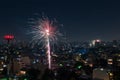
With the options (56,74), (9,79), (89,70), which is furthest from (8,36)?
(89,70)

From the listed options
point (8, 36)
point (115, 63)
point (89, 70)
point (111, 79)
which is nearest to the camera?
point (8, 36)

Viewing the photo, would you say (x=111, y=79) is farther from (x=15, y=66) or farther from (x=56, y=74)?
(x=15, y=66)

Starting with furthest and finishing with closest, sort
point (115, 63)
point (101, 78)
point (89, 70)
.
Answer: point (115, 63) → point (89, 70) → point (101, 78)

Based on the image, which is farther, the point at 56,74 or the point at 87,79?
the point at 56,74

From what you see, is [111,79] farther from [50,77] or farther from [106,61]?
[106,61]

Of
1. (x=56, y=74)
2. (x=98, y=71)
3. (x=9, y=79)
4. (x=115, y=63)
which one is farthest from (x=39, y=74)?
(x=115, y=63)

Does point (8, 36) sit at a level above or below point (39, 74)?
above

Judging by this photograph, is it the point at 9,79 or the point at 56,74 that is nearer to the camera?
the point at 9,79

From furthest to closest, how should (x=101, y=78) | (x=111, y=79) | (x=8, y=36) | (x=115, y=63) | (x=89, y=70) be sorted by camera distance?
(x=115, y=63)
(x=89, y=70)
(x=111, y=79)
(x=101, y=78)
(x=8, y=36)

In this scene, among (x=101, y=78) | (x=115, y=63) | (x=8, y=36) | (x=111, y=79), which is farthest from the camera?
(x=115, y=63)
